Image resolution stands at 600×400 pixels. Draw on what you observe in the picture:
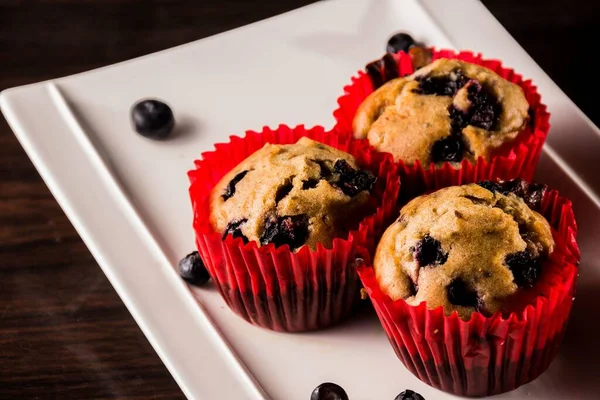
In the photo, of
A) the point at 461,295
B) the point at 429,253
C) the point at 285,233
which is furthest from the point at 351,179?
the point at 461,295

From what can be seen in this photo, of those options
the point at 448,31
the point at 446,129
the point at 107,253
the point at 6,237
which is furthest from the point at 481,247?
the point at 6,237

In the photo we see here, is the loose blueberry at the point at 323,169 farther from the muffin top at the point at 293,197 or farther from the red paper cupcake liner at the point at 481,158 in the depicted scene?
the red paper cupcake liner at the point at 481,158

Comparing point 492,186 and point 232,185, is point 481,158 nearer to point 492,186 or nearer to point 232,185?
point 492,186

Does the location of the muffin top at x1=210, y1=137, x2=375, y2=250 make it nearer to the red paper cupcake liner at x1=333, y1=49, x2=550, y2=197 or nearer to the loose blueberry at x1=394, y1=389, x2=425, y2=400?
the red paper cupcake liner at x1=333, y1=49, x2=550, y2=197

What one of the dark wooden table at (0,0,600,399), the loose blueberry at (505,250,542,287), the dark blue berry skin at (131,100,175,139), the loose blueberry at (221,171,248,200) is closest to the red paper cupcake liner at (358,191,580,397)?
the loose blueberry at (505,250,542,287)

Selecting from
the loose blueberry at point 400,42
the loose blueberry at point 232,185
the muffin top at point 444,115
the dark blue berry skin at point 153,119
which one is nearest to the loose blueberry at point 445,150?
the muffin top at point 444,115

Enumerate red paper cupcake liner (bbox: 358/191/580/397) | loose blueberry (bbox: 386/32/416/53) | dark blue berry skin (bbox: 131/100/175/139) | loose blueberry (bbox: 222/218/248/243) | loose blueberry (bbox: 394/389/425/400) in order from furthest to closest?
loose blueberry (bbox: 386/32/416/53), dark blue berry skin (bbox: 131/100/175/139), loose blueberry (bbox: 222/218/248/243), loose blueberry (bbox: 394/389/425/400), red paper cupcake liner (bbox: 358/191/580/397)
